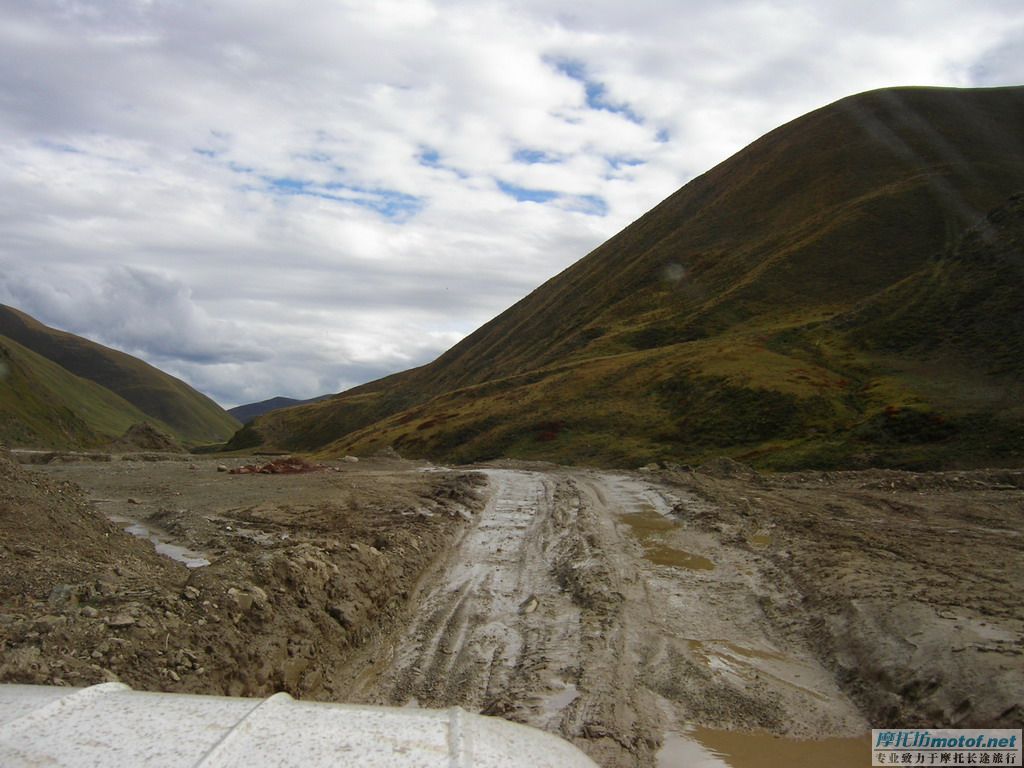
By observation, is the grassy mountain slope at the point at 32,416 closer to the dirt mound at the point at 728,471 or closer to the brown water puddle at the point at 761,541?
the dirt mound at the point at 728,471

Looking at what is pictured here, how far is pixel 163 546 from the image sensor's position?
48.9 ft

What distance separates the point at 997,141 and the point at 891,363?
71756 millimetres

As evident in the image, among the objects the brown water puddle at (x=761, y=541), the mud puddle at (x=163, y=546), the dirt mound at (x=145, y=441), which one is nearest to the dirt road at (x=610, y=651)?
the brown water puddle at (x=761, y=541)

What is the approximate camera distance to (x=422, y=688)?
7387 mm

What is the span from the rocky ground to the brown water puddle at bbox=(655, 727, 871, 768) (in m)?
0.03

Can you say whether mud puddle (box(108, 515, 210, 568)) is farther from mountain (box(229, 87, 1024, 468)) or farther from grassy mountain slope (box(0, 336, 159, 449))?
grassy mountain slope (box(0, 336, 159, 449))

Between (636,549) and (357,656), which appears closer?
(357,656)

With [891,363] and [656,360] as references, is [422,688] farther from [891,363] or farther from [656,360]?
[656,360]

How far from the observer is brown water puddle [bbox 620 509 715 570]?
42.5 ft

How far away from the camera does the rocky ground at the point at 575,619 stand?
6559 millimetres

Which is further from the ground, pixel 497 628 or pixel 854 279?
pixel 854 279

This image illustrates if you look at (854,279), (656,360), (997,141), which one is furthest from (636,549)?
(997,141)

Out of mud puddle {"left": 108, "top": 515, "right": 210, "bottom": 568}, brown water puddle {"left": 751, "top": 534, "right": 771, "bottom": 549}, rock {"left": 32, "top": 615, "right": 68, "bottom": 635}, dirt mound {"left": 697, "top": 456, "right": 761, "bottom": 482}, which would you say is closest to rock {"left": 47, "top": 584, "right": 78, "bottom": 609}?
rock {"left": 32, "top": 615, "right": 68, "bottom": 635}

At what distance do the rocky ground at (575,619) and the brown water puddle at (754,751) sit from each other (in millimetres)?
28
